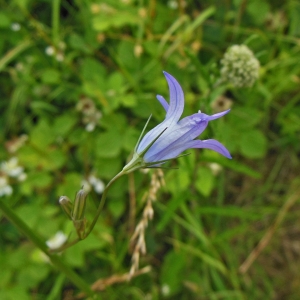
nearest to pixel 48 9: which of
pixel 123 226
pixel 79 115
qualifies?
pixel 79 115

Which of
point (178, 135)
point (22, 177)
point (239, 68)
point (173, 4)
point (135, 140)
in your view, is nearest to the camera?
point (178, 135)

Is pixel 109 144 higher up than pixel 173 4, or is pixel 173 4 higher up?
pixel 173 4

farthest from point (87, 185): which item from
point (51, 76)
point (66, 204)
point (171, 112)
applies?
point (171, 112)

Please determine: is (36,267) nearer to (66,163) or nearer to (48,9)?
(66,163)

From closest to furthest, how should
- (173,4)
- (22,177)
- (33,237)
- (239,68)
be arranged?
(33,237)
(239,68)
(22,177)
(173,4)

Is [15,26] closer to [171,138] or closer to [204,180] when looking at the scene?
[204,180]

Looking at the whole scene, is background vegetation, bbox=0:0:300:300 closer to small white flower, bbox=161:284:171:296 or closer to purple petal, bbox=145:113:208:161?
small white flower, bbox=161:284:171:296

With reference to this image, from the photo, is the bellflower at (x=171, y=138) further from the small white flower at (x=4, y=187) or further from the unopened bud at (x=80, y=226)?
the small white flower at (x=4, y=187)
